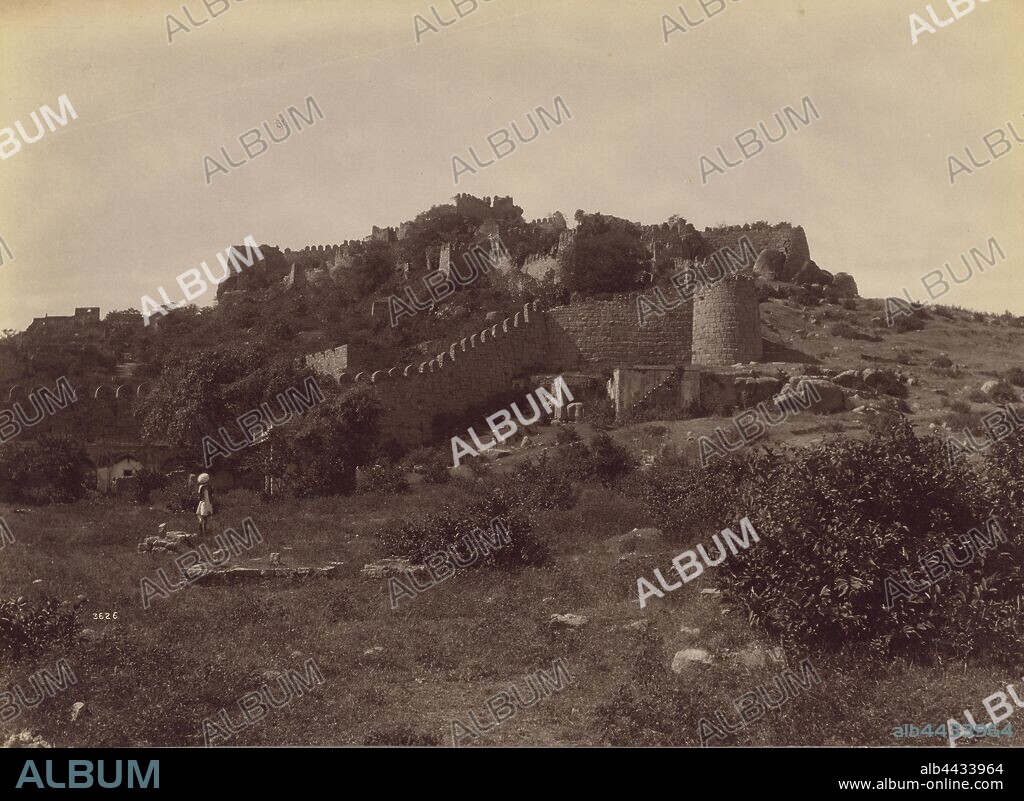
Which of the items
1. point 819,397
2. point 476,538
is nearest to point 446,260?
point 819,397

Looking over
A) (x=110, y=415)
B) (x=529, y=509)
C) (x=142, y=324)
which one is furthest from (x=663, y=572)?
(x=142, y=324)

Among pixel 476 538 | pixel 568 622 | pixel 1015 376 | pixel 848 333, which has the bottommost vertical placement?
pixel 1015 376

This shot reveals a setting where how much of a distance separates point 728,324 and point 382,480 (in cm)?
1004

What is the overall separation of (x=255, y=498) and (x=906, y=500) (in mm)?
11885

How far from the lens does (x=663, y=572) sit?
389 inches

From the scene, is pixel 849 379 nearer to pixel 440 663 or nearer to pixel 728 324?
pixel 728 324

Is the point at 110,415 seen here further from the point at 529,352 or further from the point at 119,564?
the point at 119,564

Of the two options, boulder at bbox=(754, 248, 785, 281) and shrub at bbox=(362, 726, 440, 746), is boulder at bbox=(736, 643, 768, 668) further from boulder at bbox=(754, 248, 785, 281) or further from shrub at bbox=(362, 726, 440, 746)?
boulder at bbox=(754, 248, 785, 281)

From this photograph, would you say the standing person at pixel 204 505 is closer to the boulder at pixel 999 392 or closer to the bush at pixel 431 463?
the bush at pixel 431 463

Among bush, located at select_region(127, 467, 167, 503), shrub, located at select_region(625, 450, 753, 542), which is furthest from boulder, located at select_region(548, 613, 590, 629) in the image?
bush, located at select_region(127, 467, 167, 503)

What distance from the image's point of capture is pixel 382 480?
A: 646 inches

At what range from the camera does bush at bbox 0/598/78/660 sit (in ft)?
24.7

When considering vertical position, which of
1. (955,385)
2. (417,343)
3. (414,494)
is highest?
(417,343)

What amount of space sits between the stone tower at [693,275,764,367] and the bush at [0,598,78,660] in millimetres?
16479
